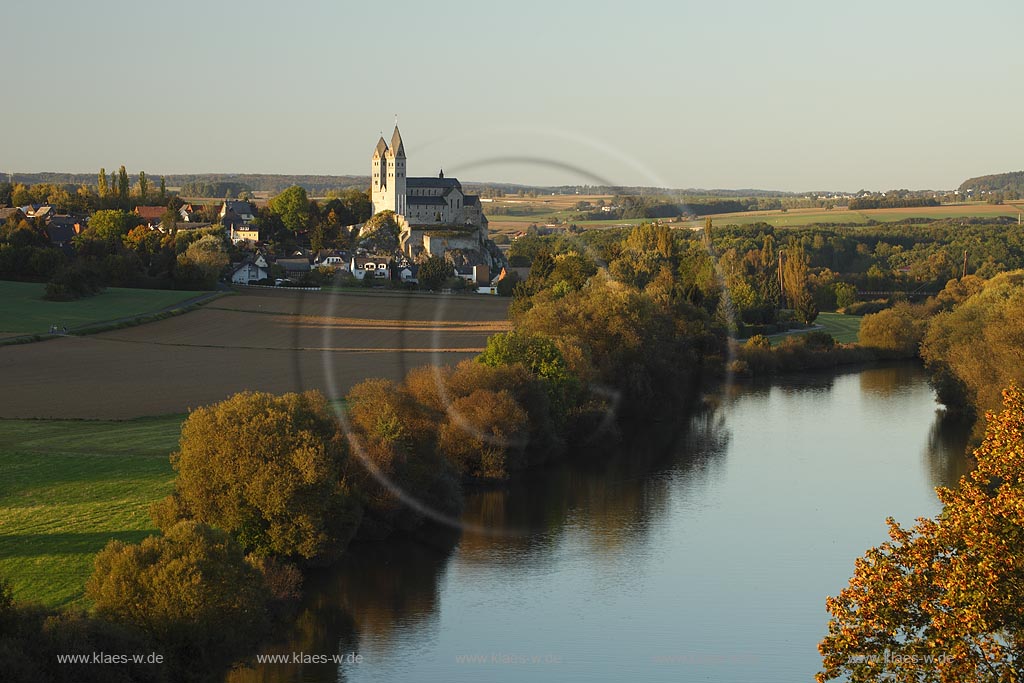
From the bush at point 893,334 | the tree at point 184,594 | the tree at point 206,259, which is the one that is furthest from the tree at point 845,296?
the tree at point 184,594

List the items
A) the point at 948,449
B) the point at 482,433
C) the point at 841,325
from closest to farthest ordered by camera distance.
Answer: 1. the point at 482,433
2. the point at 948,449
3. the point at 841,325

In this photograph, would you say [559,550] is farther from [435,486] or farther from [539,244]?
[539,244]

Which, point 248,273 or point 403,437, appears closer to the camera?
point 403,437

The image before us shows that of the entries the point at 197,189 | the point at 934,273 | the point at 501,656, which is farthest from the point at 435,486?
the point at 197,189

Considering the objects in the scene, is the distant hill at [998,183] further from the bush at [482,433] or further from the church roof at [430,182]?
the bush at [482,433]

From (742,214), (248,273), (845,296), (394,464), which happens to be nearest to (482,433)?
(394,464)

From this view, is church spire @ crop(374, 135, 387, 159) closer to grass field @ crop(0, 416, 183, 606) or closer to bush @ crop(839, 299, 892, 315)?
bush @ crop(839, 299, 892, 315)

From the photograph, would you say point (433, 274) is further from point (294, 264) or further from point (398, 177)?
point (398, 177)
